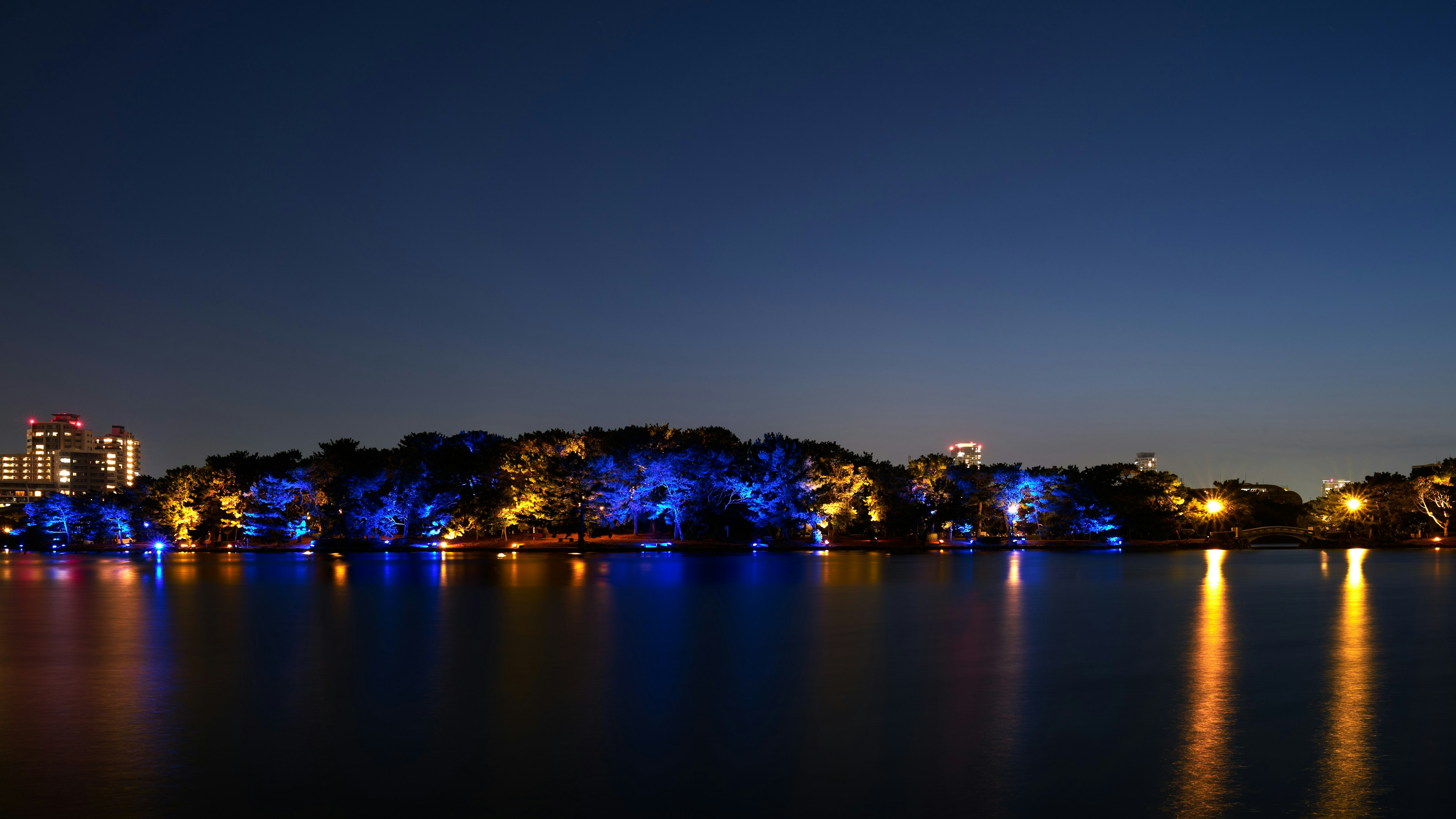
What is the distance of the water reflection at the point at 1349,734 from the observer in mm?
10484

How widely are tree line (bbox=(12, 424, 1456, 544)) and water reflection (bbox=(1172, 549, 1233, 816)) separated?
230 feet

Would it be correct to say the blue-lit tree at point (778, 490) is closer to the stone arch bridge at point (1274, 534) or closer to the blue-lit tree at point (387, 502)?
the blue-lit tree at point (387, 502)

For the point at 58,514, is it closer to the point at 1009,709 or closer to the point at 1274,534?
the point at 1009,709

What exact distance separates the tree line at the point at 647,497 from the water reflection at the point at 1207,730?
70088 millimetres

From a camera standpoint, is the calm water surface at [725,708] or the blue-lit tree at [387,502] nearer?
the calm water surface at [725,708]

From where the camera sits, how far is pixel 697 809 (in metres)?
10.3

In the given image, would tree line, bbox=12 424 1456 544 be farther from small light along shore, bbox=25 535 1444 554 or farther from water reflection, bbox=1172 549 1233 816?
water reflection, bbox=1172 549 1233 816

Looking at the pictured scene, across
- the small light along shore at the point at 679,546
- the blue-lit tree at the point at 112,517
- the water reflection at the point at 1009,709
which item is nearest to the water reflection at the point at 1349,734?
the water reflection at the point at 1009,709

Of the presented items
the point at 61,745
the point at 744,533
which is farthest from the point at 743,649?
the point at 744,533

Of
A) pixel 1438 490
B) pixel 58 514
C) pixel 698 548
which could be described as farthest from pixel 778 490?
pixel 58 514

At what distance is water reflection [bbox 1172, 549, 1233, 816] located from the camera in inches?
417

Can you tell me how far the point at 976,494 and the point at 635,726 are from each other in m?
102

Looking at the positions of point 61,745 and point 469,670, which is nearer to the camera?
point 61,745

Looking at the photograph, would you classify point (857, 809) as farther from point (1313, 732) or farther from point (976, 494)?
point (976, 494)
